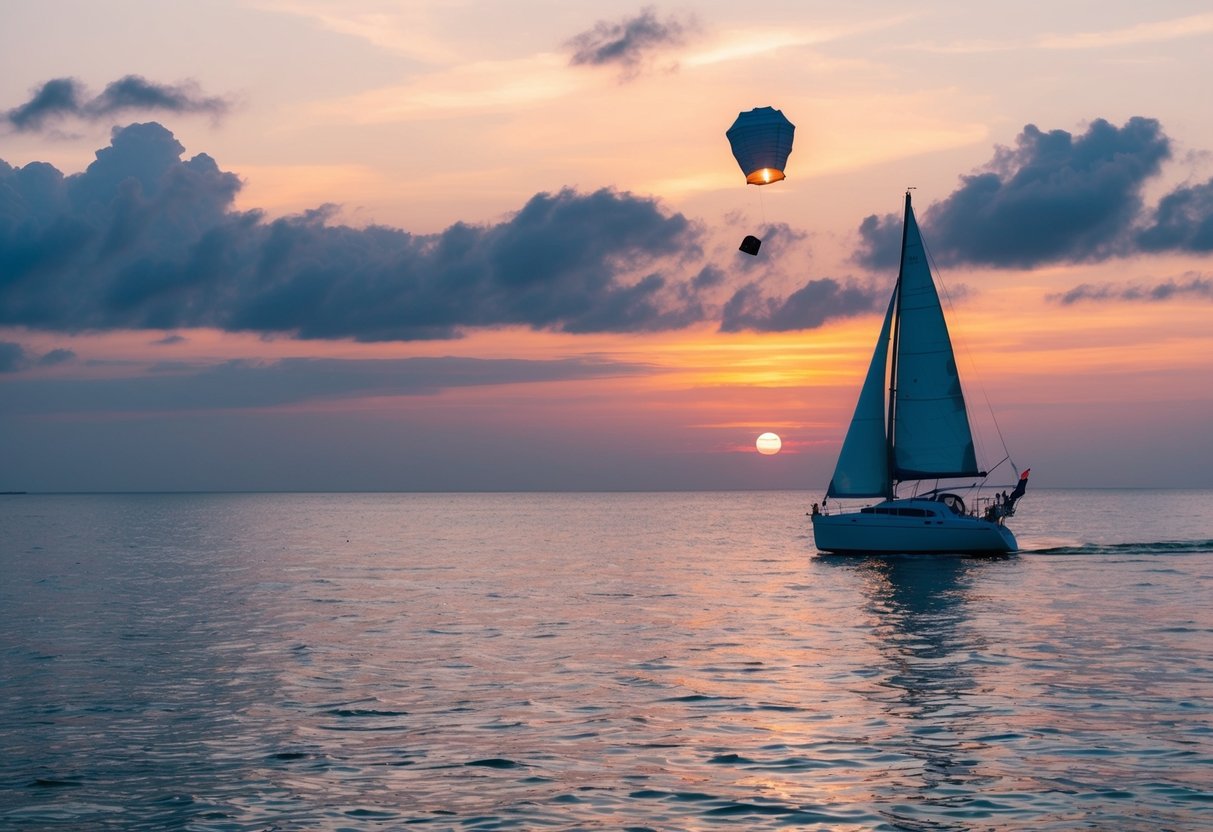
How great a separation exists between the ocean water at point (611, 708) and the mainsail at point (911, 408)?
1334 cm

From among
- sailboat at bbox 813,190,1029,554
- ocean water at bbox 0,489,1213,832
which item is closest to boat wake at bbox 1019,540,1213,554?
sailboat at bbox 813,190,1029,554

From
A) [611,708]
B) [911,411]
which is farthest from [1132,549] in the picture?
[611,708]

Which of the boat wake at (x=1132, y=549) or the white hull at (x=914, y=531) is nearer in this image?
the white hull at (x=914, y=531)

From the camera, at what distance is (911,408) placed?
7162 centimetres

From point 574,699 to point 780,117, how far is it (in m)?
26.0

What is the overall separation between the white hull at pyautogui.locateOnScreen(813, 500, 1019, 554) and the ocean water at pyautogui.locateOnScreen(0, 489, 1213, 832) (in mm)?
8882

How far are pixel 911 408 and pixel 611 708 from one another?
49.3 m

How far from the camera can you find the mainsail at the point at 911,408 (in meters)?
71.5

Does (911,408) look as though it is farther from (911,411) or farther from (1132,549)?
(1132,549)

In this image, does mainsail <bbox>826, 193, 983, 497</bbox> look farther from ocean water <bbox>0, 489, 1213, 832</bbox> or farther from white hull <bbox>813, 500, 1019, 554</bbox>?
ocean water <bbox>0, 489, 1213, 832</bbox>

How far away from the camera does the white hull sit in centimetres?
6756

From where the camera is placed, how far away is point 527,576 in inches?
2739

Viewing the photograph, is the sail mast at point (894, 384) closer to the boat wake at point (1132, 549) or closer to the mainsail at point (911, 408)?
the mainsail at point (911, 408)

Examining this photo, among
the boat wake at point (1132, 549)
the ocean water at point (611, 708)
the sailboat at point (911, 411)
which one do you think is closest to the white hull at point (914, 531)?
the sailboat at point (911, 411)
